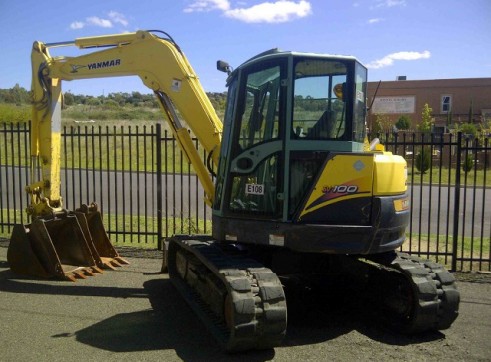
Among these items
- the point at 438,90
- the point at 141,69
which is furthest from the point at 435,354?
the point at 438,90

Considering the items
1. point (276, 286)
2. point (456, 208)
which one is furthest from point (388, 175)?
point (456, 208)

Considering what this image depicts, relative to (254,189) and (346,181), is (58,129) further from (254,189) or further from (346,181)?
(346,181)

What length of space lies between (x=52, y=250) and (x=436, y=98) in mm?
44013

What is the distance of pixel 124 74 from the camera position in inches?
273

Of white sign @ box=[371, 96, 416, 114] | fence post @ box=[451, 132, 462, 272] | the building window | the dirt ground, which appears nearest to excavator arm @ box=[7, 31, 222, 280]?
the dirt ground

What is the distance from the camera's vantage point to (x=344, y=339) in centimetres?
484

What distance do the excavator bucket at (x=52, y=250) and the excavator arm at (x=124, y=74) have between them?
379 millimetres

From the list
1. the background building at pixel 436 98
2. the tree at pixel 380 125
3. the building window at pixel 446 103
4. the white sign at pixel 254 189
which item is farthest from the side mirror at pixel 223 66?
the building window at pixel 446 103

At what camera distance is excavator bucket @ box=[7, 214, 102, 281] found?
6.76m

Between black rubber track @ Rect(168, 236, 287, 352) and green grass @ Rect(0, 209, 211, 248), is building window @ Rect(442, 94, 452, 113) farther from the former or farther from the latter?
black rubber track @ Rect(168, 236, 287, 352)

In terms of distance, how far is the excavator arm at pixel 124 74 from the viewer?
21.2 feet

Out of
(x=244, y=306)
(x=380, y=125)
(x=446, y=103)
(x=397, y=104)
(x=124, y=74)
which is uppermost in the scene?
(x=446, y=103)

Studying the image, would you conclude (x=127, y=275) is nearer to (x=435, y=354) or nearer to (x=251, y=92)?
(x=251, y=92)

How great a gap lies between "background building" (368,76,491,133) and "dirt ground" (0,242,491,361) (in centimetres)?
4046
